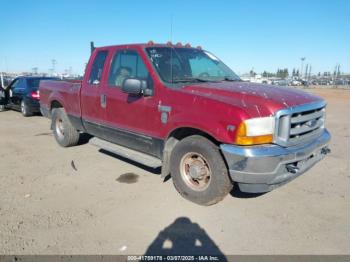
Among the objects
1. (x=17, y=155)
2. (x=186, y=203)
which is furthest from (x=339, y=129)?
(x=17, y=155)

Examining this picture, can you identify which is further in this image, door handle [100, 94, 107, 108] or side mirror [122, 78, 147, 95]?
door handle [100, 94, 107, 108]

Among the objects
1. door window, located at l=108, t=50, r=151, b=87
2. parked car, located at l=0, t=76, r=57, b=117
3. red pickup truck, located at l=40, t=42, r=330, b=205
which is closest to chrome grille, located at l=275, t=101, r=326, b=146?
red pickup truck, located at l=40, t=42, r=330, b=205

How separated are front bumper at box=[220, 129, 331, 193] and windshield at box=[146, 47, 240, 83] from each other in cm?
149

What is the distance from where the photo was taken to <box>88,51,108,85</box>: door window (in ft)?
17.5

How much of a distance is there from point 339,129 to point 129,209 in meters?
7.86

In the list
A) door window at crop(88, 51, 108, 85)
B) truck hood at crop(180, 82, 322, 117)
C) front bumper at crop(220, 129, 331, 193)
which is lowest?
front bumper at crop(220, 129, 331, 193)

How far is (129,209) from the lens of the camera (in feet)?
12.5

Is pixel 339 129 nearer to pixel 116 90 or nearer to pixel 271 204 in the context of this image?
pixel 271 204

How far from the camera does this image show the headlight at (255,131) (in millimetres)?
3233

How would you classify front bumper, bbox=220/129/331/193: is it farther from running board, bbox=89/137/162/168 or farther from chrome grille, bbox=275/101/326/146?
running board, bbox=89/137/162/168

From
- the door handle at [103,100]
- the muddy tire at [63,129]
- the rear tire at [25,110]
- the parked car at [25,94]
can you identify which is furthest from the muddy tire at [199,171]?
the rear tire at [25,110]

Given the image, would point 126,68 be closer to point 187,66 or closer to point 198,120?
point 187,66

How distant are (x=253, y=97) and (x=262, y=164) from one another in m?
0.81

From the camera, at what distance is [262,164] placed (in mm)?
3232
